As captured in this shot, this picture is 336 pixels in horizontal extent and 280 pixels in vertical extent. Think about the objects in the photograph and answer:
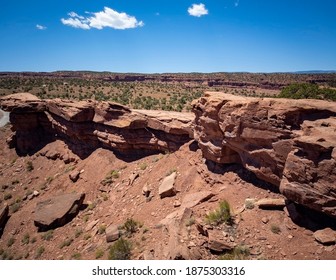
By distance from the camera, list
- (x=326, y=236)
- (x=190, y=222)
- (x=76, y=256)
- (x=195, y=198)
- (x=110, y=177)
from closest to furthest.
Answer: (x=326, y=236) < (x=190, y=222) < (x=195, y=198) < (x=76, y=256) < (x=110, y=177)

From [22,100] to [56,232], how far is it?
14680 mm

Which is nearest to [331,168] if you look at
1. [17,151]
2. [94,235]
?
[94,235]

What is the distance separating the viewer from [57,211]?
46.6 feet

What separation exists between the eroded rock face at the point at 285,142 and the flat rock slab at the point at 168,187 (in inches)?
102

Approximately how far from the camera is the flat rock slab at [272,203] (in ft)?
28.0

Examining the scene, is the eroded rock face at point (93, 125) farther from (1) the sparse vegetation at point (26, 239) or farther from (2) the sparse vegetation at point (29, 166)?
(1) the sparse vegetation at point (26, 239)

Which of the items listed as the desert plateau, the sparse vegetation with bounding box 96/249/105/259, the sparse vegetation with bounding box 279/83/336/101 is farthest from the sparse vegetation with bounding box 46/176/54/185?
the sparse vegetation with bounding box 279/83/336/101

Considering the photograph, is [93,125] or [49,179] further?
[93,125]

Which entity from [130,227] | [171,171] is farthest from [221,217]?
[171,171]

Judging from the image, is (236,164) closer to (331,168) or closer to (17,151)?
(331,168)

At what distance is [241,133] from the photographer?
9.79m

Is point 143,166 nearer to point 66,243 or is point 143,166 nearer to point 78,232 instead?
point 78,232

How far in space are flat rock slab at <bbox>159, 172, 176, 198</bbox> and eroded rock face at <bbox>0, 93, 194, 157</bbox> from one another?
104 inches

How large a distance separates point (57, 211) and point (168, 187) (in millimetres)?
6642
